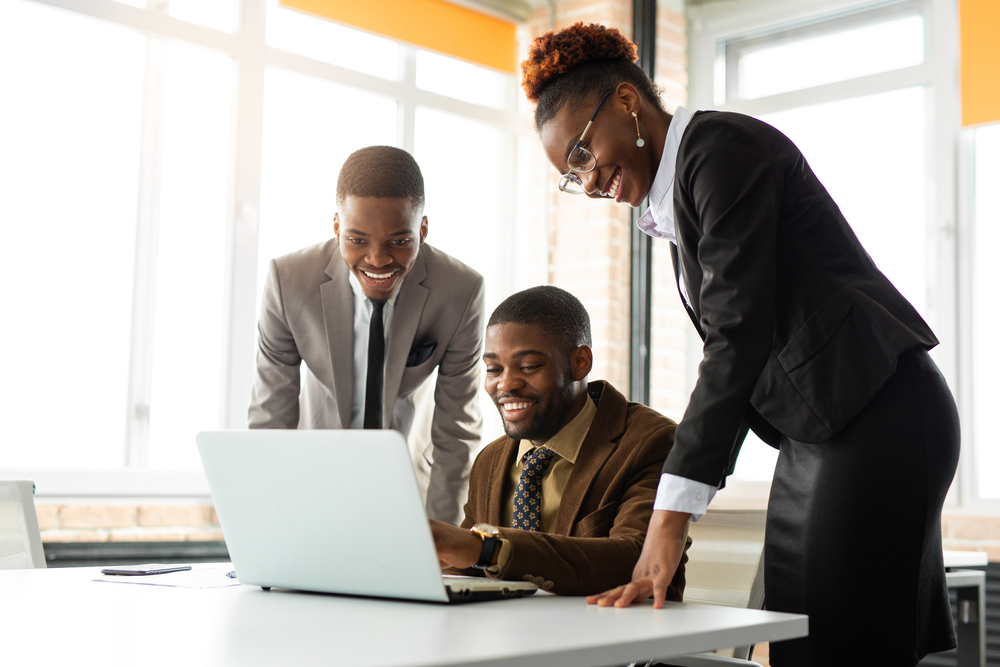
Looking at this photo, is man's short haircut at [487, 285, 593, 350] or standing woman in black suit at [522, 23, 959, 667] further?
man's short haircut at [487, 285, 593, 350]

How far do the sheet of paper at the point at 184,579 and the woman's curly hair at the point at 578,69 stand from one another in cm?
80

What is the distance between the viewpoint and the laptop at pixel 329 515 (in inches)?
40.7

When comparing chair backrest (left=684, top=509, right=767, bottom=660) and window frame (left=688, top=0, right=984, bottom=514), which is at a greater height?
window frame (left=688, top=0, right=984, bottom=514)

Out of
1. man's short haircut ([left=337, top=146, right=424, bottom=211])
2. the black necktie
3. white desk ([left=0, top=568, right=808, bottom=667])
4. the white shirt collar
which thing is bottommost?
white desk ([left=0, top=568, right=808, bottom=667])

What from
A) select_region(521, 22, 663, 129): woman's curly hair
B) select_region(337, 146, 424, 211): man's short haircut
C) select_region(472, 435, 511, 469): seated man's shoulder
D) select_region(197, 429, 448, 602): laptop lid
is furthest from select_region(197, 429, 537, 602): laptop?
select_region(337, 146, 424, 211): man's short haircut

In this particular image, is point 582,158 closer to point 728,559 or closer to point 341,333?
point 728,559

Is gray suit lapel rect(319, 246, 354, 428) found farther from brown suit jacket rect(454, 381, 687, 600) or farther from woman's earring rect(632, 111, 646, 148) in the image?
woman's earring rect(632, 111, 646, 148)

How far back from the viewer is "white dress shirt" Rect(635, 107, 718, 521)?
1.15 meters

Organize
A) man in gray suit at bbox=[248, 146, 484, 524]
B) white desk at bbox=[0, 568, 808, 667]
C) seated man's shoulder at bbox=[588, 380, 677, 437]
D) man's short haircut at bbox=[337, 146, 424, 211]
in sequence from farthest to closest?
1. man in gray suit at bbox=[248, 146, 484, 524]
2. man's short haircut at bbox=[337, 146, 424, 211]
3. seated man's shoulder at bbox=[588, 380, 677, 437]
4. white desk at bbox=[0, 568, 808, 667]

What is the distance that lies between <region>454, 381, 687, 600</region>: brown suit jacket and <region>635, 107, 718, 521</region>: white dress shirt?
4.7 inches

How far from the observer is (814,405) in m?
1.23

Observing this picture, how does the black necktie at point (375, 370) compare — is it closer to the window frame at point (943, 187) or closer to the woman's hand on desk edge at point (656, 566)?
the woman's hand on desk edge at point (656, 566)

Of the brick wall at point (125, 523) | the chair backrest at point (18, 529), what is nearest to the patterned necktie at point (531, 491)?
the chair backrest at point (18, 529)

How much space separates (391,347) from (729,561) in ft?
2.87
